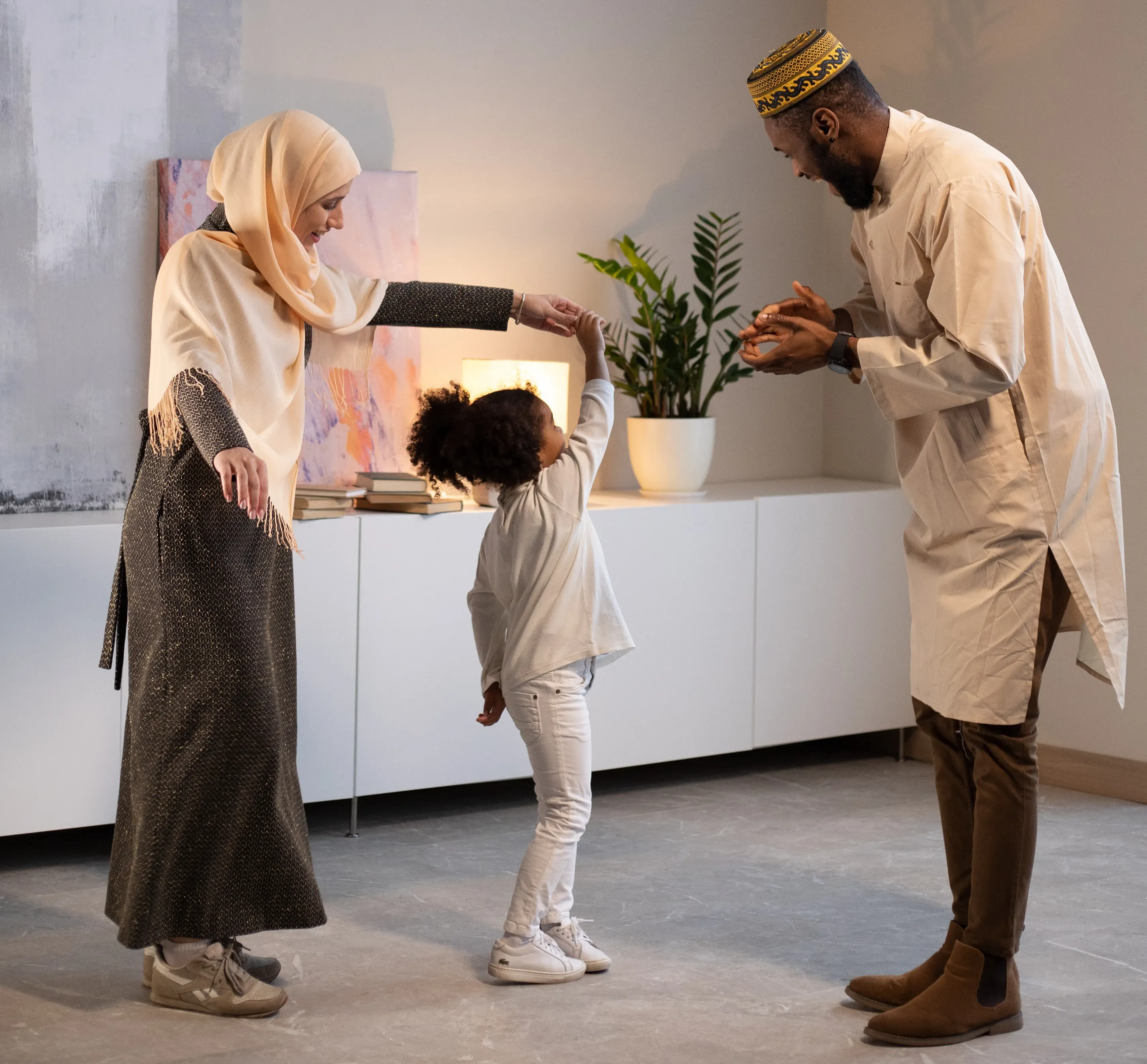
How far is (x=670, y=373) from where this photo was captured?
15.0ft

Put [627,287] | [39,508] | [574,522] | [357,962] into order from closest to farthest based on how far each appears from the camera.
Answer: [574,522], [357,962], [39,508], [627,287]

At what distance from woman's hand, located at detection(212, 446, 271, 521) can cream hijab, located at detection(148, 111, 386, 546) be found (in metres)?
0.14

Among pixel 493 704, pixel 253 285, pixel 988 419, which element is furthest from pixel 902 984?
pixel 253 285

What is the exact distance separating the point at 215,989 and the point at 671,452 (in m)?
2.22

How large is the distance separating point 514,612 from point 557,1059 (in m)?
0.79

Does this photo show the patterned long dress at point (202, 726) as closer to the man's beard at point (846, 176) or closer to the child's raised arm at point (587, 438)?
the child's raised arm at point (587, 438)

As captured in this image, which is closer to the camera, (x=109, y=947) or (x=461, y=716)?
(x=109, y=947)

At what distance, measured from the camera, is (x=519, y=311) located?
3.18 metres

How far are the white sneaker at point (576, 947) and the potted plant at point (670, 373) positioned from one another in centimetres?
178

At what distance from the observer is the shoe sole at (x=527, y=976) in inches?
116

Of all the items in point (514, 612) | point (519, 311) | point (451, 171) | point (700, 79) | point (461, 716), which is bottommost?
point (461, 716)

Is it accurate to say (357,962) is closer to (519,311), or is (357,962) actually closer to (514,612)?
→ (514,612)

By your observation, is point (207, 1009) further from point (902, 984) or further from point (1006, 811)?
Answer: point (1006, 811)

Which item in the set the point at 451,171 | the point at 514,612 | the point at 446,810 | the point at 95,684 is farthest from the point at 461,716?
the point at 451,171
